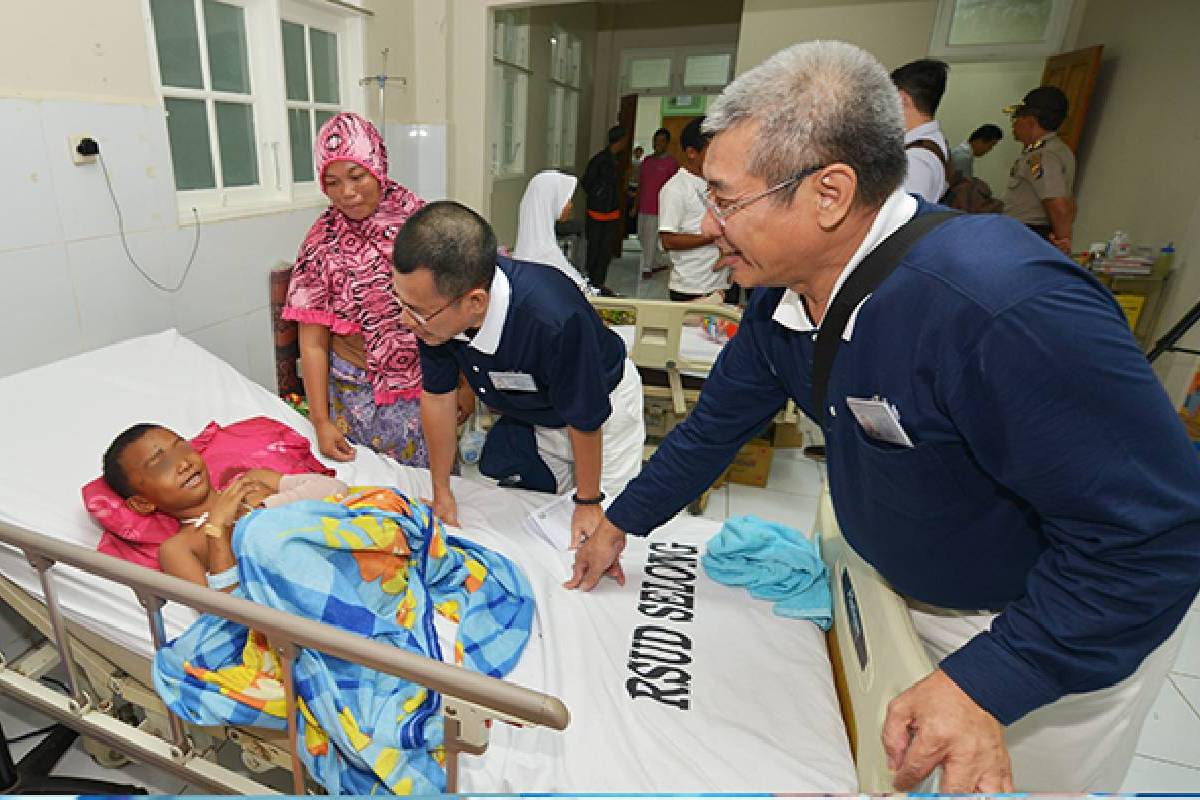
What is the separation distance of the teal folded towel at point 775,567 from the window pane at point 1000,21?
4678 millimetres

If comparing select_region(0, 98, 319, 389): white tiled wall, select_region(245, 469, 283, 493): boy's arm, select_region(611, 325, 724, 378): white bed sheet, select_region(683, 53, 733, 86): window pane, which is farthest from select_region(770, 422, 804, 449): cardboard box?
select_region(683, 53, 733, 86): window pane

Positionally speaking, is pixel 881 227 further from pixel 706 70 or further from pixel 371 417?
pixel 706 70

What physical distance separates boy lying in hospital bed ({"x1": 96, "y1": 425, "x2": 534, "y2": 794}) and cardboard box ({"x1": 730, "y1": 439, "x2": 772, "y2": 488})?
2074 millimetres

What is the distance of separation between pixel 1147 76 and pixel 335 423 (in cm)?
573

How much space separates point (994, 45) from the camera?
4.64m

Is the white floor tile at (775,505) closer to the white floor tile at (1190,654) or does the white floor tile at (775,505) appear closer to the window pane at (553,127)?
the white floor tile at (1190,654)

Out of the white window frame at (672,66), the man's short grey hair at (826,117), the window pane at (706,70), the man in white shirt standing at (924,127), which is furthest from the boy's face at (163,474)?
the window pane at (706,70)

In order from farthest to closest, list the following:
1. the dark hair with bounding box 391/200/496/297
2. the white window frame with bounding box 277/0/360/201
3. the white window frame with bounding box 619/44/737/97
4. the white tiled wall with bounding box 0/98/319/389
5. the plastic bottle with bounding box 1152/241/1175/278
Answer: the white window frame with bounding box 619/44/737/97
the plastic bottle with bounding box 1152/241/1175/278
the white window frame with bounding box 277/0/360/201
the white tiled wall with bounding box 0/98/319/389
the dark hair with bounding box 391/200/496/297

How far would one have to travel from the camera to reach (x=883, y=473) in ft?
3.21

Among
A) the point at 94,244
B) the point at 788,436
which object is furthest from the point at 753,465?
the point at 94,244

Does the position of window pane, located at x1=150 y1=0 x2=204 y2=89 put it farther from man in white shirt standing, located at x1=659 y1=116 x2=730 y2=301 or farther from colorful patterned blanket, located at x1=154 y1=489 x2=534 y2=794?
man in white shirt standing, located at x1=659 y1=116 x2=730 y2=301

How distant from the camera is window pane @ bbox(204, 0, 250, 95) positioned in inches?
116

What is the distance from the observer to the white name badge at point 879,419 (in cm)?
91

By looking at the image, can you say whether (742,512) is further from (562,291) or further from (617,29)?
(617,29)
